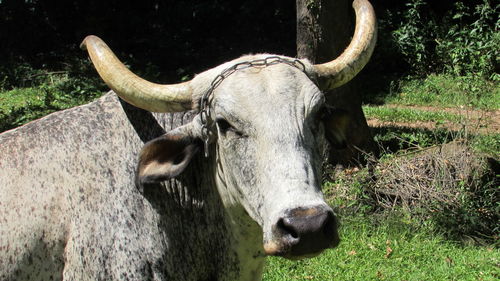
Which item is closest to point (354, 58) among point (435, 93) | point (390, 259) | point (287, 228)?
point (287, 228)

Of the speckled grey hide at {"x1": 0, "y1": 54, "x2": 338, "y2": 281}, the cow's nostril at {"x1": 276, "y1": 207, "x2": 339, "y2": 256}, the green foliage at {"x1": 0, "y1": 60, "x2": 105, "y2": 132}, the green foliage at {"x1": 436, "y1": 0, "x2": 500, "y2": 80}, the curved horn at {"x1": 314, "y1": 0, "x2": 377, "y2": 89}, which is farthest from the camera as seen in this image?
the green foliage at {"x1": 436, "y1": 0, "x2": 500, "y2": 80}

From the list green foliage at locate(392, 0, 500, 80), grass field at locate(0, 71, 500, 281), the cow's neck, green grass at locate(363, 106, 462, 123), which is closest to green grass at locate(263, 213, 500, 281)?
grass field at locate(0, 71, 500, 281)

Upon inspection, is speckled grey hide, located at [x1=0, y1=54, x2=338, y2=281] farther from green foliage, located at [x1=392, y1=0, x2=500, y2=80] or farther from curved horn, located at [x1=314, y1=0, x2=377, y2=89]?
green foliage, located at [x1=392, y1=0, x2=500, y2=80]

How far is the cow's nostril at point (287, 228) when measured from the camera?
2635mm

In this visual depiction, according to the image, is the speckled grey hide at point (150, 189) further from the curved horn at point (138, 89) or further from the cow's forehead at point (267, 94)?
the curved horn at point (138, 89)

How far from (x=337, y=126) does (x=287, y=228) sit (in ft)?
3.58

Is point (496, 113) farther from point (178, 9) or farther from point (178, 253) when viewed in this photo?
point (178, 253)

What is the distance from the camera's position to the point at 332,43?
23.6 ft

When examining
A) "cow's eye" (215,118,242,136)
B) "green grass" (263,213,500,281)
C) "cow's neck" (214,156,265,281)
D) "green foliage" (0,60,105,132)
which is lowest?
"green grass" (263,213,500,281)

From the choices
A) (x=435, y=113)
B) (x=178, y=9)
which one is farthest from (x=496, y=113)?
(x=178, y=9)

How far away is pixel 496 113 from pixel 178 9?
7.90 meters

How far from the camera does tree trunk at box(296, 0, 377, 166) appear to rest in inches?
281

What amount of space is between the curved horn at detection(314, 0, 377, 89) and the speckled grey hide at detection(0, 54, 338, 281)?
11.4 inches

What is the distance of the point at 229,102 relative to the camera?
3035mm
